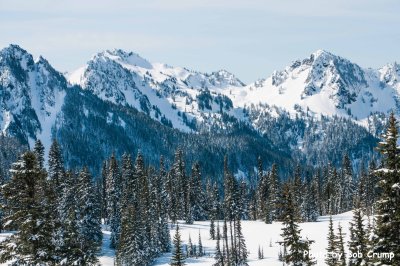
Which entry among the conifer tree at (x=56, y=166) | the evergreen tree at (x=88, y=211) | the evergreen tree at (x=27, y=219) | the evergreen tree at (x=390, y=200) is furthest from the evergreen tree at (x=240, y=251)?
the evergreen tree at (x=27, y=219)

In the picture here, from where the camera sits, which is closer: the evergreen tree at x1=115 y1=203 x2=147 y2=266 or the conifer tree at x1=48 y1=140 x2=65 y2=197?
the evergreen tree at x1=115 y1=203 x2=147 y2=266

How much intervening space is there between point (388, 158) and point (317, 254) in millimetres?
58927

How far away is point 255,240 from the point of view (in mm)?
98562

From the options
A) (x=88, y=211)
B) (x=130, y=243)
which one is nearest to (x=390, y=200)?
(x=130, y=243)

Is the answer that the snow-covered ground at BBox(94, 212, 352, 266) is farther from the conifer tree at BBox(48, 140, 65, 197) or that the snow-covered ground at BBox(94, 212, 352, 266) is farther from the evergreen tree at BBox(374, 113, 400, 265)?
the evergreen tree at BBox(374, 113, 400, 265)

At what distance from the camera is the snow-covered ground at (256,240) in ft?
274

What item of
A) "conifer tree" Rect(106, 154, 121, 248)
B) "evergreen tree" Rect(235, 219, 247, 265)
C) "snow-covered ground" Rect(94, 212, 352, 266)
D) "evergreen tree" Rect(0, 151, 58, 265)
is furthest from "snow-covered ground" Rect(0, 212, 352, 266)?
"evergreen tree" Rect(0, 151, 58, 265)

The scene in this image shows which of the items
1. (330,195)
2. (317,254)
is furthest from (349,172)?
(317,254)

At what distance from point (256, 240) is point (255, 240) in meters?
0.20

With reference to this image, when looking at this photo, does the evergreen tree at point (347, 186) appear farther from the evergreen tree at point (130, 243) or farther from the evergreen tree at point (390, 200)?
the evergreen tree at point (390, 200)

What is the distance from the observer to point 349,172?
13900 centimetres

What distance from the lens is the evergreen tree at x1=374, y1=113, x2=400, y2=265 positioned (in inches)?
900

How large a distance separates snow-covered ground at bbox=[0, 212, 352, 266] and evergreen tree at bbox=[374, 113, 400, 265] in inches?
2049

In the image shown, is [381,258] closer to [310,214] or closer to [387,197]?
[387,197]
